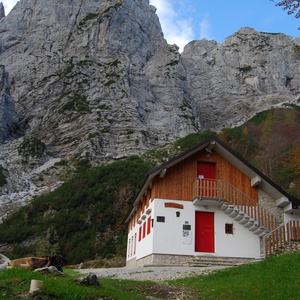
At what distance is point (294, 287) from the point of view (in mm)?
9914

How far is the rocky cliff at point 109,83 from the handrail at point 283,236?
3803 centimetres

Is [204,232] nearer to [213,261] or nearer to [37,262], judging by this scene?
[213,261]

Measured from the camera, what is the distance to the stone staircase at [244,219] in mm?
21906

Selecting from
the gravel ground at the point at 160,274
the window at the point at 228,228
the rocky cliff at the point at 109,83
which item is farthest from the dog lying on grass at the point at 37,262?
the rocky cliff at the point at 109,83

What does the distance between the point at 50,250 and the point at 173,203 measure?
13.8 metres

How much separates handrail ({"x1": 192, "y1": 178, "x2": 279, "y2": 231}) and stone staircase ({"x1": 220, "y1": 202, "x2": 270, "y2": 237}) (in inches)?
8.9

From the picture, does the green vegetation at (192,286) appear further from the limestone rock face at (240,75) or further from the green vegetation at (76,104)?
the limestone rock face at (240,75)

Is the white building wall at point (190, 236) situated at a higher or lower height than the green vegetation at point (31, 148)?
lower

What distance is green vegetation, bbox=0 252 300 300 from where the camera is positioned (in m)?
7.88

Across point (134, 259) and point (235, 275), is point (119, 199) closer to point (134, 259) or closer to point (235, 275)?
point (134, 259)

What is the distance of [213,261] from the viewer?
68.8 ft

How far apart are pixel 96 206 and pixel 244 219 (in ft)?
70.2

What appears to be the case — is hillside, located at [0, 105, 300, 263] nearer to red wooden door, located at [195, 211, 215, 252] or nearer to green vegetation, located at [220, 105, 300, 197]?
green vegetation, located at [220, 105, 300, 197]

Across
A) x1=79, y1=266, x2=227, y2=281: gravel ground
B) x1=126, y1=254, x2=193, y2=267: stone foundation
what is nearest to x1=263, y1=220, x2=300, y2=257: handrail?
x1=79, y1=266, x2=227, y2=281: gravel ground
